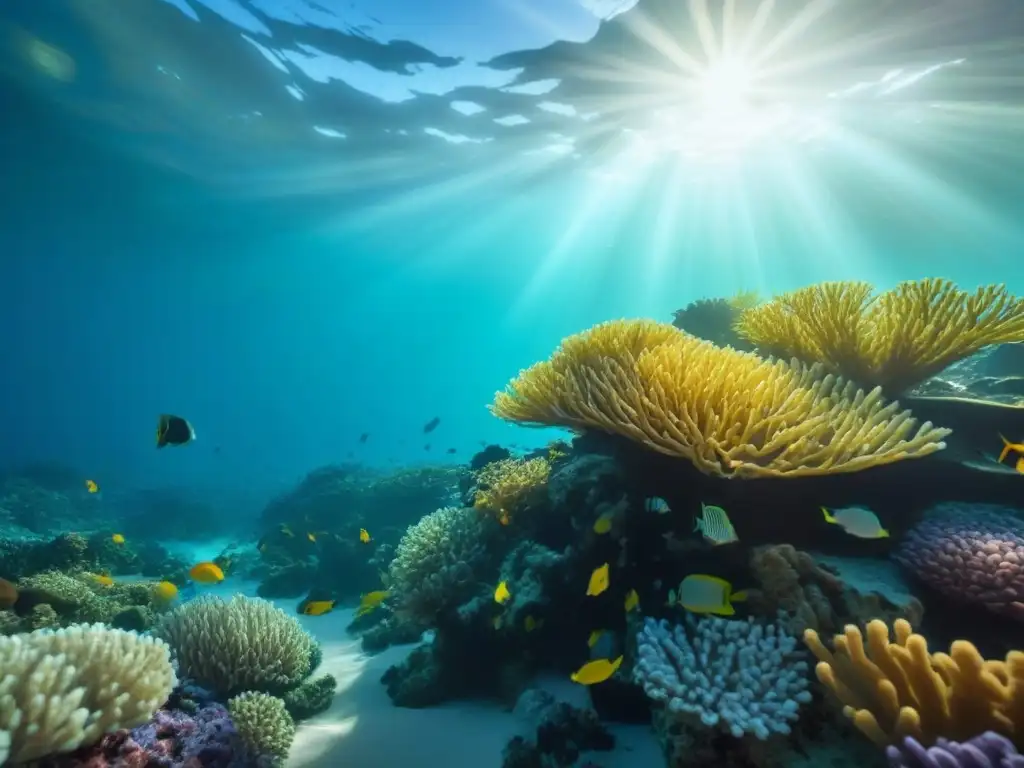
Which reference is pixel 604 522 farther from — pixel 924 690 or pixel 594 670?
pixel 924 690

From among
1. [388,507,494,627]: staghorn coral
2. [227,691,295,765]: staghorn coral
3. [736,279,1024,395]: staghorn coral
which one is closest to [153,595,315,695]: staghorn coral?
[227,691,295,765]: staghorn coral

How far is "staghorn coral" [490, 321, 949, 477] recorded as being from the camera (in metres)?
3.62

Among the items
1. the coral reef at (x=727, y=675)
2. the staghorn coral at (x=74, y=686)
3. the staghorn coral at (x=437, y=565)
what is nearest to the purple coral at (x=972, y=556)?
the coral reef at (x=727, y=675)

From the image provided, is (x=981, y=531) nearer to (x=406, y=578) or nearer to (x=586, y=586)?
(x=586, y=586)

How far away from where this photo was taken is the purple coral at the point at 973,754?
6.23 ft

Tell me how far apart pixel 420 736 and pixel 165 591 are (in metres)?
5.27

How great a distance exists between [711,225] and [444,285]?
28.4m

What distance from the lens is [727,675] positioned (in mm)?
3166

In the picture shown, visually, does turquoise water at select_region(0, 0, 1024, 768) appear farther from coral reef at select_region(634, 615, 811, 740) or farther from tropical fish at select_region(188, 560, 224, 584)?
tropical fish at select_region(188, 560, 224, 584)

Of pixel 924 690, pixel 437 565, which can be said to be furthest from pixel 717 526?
pixel 437 565

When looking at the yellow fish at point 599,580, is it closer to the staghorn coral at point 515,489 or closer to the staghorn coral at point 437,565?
the staghorn coral at point 515,489

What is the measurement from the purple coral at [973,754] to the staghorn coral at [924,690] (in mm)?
166

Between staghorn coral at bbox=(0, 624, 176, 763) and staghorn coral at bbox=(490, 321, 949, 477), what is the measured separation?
137 inches

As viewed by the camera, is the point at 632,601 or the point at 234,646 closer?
the point at 632,601
